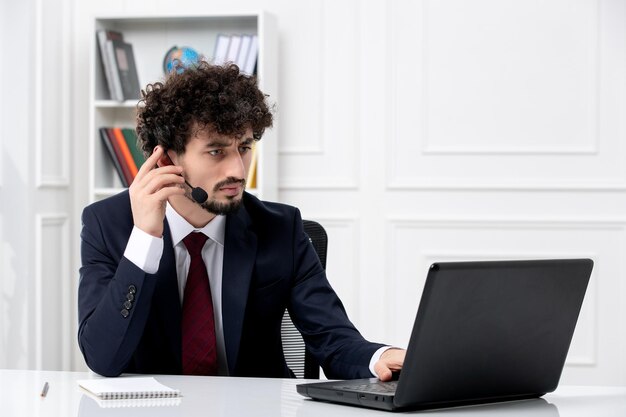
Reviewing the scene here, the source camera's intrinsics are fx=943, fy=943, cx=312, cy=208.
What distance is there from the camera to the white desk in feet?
4.78

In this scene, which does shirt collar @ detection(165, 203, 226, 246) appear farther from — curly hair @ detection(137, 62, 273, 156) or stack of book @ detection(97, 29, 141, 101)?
stack of book @ detection(97, 29, 141, 101)

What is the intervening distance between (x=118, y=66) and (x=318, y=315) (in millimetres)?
2575

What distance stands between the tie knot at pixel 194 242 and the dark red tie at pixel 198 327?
0.14ft

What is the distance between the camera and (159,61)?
4473 millimetres

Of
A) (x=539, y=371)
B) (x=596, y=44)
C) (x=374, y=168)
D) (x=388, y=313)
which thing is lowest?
(x=388, y=313)

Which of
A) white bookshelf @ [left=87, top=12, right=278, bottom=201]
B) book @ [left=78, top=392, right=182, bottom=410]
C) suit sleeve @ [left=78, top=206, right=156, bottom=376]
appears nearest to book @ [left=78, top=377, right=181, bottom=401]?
book @ [left=78, top=392, right=182, bottom=410]

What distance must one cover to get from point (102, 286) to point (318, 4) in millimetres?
2694

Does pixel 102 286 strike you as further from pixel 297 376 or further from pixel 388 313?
pixel 388 313

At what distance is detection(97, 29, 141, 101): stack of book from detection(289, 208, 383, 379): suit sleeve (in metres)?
2.37

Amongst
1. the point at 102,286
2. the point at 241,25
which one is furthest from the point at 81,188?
the point at 102,286

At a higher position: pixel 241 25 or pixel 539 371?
pixel 241 25

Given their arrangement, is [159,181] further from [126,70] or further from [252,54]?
[126,70]

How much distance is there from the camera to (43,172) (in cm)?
434

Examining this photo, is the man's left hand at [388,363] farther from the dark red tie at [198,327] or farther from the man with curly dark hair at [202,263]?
the dark red tie at [198,327]
